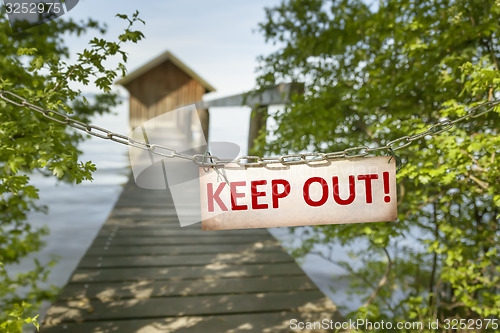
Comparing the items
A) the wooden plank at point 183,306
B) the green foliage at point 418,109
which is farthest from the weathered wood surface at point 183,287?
the green foliage at point 418,109

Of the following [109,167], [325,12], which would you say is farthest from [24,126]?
[109,167]

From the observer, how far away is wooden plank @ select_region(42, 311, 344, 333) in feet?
9.48

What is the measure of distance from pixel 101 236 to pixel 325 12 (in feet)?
12.0

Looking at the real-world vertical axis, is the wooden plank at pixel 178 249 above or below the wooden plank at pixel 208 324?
above

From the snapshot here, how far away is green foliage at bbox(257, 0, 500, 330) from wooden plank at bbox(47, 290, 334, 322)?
0.50 m

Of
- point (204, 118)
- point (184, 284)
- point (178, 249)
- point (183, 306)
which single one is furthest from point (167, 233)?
point (204, 118)

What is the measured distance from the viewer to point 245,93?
13.2 ft

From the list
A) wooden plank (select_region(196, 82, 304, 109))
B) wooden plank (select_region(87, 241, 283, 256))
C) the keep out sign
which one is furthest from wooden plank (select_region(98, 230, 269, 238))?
the keep out sign

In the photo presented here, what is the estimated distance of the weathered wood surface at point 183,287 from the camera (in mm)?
3023

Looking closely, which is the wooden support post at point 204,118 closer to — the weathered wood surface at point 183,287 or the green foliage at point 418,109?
the weathered wood surface at point 183,287

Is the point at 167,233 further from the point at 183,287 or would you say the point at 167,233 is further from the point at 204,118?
the point at 204,118

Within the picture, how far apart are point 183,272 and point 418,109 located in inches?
103

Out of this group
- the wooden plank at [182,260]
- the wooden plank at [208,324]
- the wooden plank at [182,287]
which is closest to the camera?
the wooden plank at [208,324]

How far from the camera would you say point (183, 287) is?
361 centimetres
